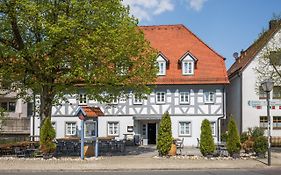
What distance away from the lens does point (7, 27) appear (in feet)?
74.0

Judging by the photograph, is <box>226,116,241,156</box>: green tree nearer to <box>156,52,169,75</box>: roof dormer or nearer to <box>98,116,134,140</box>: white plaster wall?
<box>98,116,134,140</box>: white plaster wall

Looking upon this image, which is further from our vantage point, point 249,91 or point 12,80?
point 249,91

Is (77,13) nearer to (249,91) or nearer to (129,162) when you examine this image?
(129,162)

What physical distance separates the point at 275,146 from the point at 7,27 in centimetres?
2217

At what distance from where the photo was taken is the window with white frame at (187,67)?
3812 cm

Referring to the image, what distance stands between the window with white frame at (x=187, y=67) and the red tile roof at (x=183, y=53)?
11.8 inches

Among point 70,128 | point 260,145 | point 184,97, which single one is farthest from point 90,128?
point 70,128

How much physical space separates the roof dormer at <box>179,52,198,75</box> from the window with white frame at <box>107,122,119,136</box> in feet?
24.8

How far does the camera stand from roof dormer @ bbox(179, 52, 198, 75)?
3809 centimetres

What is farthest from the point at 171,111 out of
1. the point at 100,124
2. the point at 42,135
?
the point at 42,135

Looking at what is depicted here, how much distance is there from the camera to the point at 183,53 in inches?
1563

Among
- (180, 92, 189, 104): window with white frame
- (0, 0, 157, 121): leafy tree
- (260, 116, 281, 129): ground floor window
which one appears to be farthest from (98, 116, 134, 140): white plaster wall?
(0, 0, 157, 121): leafy tree

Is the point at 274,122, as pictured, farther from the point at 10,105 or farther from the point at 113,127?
the point at 10,105

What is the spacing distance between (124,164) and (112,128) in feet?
59.5
